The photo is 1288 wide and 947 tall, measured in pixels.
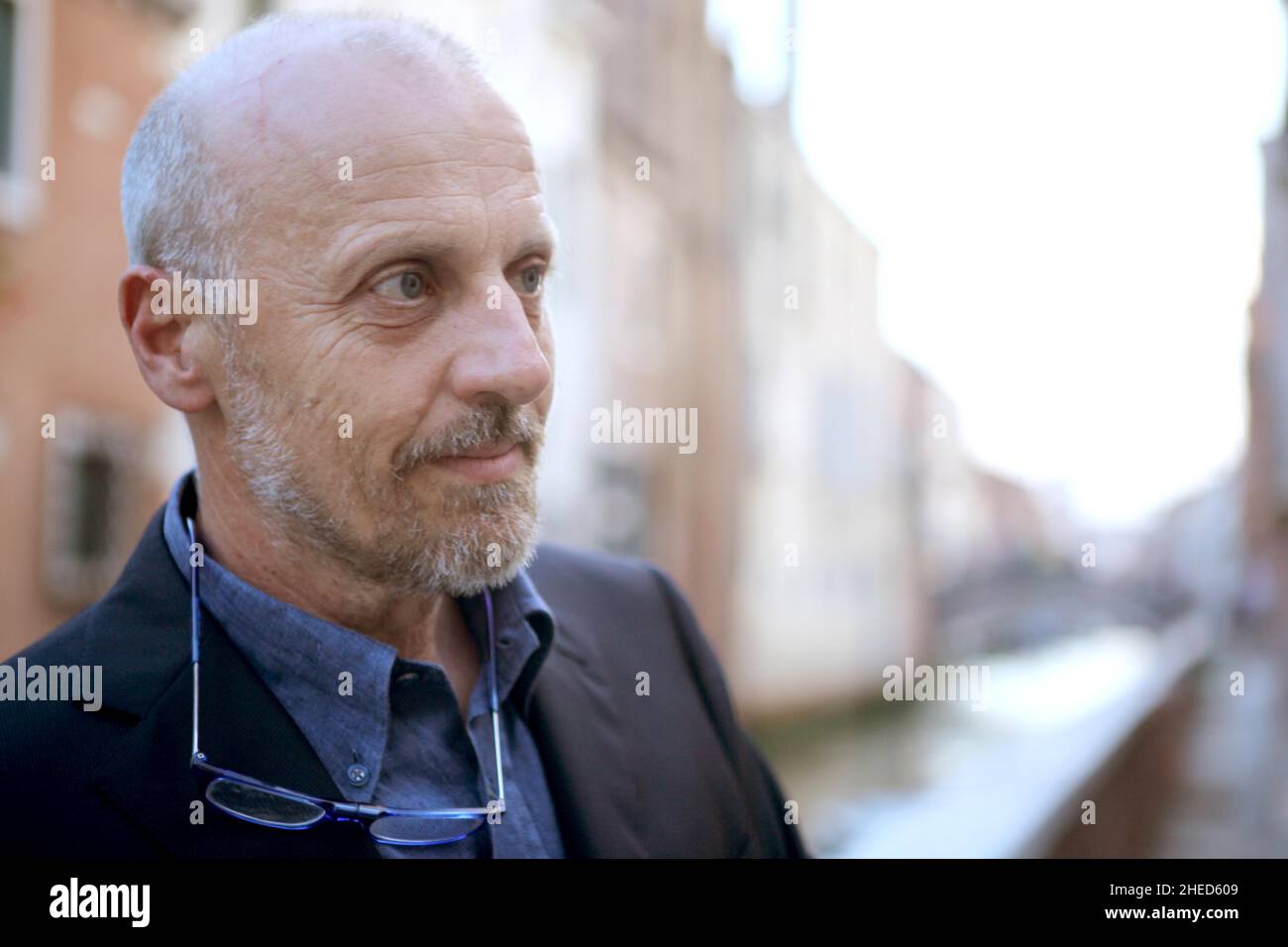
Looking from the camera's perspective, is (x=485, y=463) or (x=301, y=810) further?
(x=485, y=463)

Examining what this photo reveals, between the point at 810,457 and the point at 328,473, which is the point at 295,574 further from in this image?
the point at 810,457

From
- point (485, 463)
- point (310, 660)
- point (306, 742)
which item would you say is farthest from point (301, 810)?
point (485, 463)

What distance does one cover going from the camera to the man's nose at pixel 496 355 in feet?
4.47

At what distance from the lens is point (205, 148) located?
55.5 inches

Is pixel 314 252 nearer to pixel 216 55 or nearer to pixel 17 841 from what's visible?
pixel 216 55

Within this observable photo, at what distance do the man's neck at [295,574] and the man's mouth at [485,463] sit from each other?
0.18 meters

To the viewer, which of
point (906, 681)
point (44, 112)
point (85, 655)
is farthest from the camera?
point (44, 112)

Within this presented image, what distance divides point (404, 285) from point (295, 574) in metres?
0.39

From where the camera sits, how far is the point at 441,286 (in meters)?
1.40

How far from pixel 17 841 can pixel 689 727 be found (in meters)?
0.87

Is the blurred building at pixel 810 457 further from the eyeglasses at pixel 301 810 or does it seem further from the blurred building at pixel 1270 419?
the eyeglasses at pixel 301 810

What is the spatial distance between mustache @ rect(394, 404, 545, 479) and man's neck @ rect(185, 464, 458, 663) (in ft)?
0.57

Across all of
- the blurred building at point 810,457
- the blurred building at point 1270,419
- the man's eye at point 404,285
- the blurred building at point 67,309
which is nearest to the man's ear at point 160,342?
the man's eye at point 404,285
